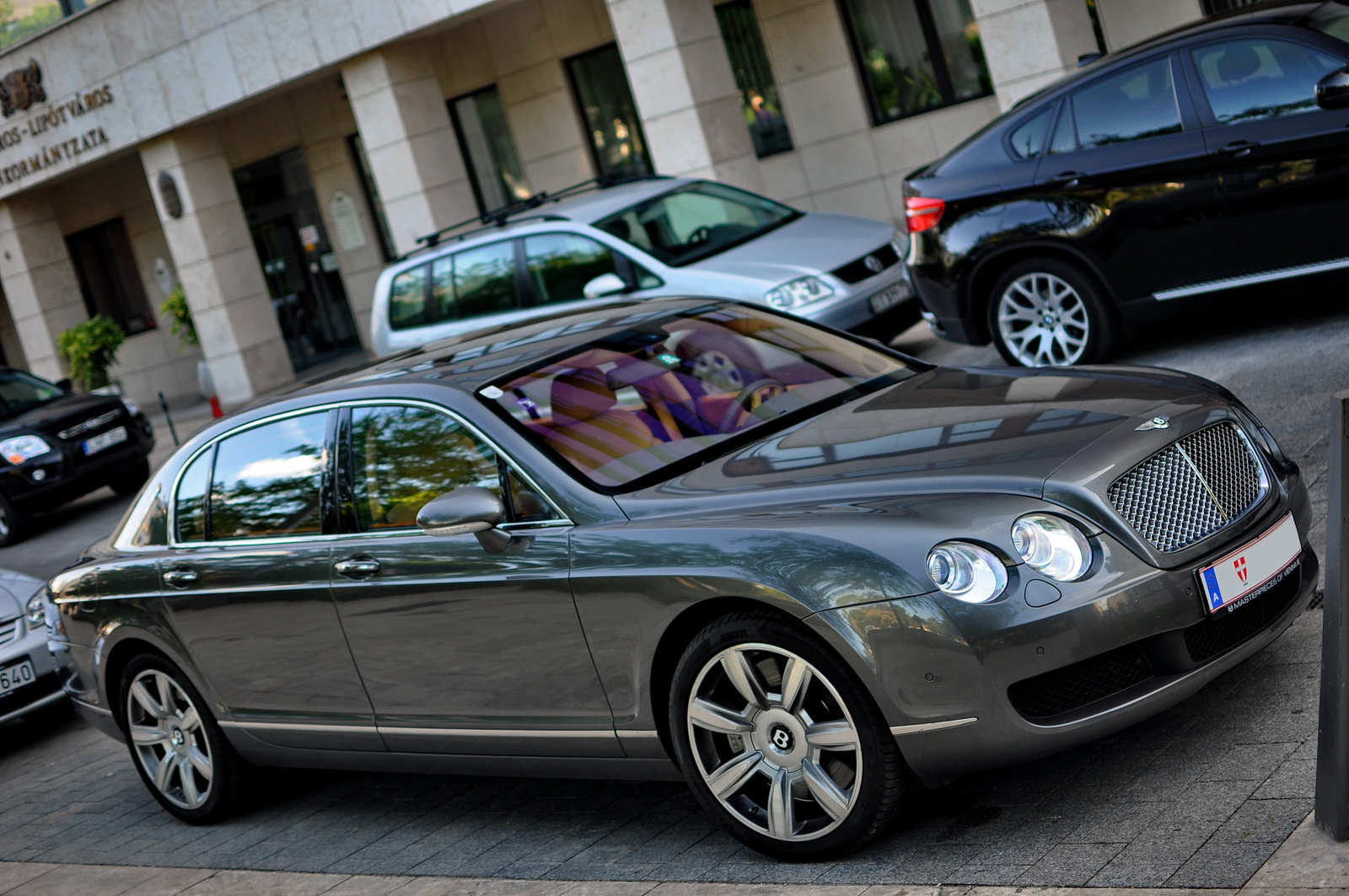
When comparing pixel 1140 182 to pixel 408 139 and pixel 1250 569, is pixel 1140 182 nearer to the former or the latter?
pixel 1250 569

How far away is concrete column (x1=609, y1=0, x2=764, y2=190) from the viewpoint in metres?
16.5

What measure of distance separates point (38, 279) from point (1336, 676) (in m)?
26.3

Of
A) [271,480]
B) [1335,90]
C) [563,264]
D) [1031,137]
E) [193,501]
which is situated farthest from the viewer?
[563,264]

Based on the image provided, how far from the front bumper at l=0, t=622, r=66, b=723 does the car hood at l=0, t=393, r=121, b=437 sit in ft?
25.8

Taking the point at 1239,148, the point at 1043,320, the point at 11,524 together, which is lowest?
the point at 1043,320

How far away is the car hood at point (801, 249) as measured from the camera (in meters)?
10.7

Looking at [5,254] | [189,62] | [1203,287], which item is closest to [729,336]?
[1203,287]

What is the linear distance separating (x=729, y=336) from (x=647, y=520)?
4.14ft

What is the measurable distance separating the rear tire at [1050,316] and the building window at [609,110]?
1239cm

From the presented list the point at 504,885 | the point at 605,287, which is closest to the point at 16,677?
the point at 504,885

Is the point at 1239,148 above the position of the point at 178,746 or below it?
above

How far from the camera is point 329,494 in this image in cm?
518

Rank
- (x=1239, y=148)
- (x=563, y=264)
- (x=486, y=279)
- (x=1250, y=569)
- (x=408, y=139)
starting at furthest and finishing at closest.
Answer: (x=408, y=139), (x=486, y=279), (x=563, y=264), (x=1239, y=148), (x=1250, y=569)

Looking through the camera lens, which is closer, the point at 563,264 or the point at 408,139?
the point at 563,264
